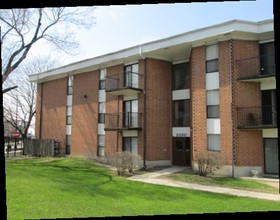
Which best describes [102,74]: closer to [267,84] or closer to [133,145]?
[133,145]

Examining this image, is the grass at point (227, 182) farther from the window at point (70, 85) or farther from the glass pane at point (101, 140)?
the window at point (70, 85)

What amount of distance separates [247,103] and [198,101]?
7.25ft

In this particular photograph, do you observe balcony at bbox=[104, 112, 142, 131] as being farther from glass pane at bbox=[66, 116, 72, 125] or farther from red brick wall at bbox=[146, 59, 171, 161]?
glass pane at bbox=[66, 116, 72, 125]

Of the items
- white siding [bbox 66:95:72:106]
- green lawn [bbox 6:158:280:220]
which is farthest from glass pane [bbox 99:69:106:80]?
green lawn [bbox 6:158:280:220]

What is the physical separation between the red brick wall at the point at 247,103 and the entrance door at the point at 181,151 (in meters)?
3.40

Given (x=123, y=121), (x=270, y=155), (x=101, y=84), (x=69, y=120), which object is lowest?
(x=270, y=155)

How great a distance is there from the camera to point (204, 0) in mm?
1926

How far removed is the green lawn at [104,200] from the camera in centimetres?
681

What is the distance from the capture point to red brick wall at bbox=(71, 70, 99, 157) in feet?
63.3

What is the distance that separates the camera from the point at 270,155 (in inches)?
516

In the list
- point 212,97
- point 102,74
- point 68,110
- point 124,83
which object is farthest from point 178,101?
point 68,110

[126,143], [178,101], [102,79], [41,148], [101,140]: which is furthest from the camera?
[41,148]

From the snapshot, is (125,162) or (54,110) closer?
(125,162)

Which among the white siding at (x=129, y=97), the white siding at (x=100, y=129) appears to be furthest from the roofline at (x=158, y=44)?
the white siding at (x=100, y=129)
